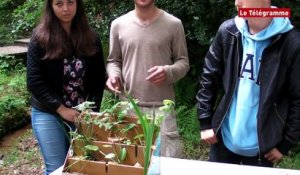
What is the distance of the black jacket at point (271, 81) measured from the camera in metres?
2.20

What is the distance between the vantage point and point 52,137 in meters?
2.64

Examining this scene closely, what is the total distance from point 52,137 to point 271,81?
1.27 m

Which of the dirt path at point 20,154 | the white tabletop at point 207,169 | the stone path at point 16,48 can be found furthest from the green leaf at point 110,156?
the stone path at point 16,48

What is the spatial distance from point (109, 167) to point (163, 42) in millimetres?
1241

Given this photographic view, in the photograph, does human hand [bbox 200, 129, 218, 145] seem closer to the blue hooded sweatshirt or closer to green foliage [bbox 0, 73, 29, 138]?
the blue hooded sweatshirt

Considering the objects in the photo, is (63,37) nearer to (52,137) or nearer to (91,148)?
(52,137)

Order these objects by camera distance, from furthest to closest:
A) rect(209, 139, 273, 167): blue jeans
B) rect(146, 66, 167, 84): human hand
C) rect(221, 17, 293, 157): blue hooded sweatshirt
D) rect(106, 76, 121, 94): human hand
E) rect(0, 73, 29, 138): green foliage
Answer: rect(0, 73, 29, 138): green foliage, rect(106, 76, 121, 94): human hand, rect(146, 66, 167, 84): human hand, rect(209, 139, 273, 167): blue jeans, rect(221, 17, 293, 157): blue hooded sweatshirt

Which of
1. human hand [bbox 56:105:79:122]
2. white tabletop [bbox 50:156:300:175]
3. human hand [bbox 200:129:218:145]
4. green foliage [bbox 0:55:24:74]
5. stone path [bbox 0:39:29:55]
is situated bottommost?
green foliage [bbox 0:55:24:74]

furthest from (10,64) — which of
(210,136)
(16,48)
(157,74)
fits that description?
(210,136)

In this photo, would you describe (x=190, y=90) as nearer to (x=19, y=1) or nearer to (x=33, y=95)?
(x=33, y=95)

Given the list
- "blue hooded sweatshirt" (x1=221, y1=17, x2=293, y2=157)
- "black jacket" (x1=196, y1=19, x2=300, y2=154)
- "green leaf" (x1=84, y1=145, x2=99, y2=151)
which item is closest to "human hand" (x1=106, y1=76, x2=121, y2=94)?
"black jacket" (x1=196, y1=19, x2=300, y2=154)

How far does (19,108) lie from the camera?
5605 mm

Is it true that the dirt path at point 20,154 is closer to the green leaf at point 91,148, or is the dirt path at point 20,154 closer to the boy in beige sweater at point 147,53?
the boy in beige sweater at point 147,53

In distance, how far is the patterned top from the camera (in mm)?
2678
